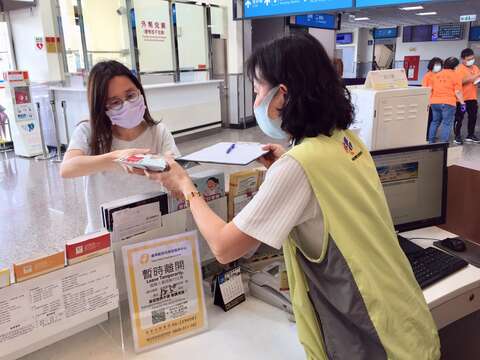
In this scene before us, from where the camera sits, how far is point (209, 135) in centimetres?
805

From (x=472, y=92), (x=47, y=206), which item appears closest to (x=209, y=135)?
(x=47, y=206)

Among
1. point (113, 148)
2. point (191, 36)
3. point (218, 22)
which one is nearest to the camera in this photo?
point (113, 148)

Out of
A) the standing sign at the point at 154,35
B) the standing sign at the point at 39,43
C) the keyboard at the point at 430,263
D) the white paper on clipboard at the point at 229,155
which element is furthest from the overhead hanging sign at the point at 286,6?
the white paper on clipboard at the point at 229,155

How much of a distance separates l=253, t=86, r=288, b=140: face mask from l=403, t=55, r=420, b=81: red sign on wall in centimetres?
1379

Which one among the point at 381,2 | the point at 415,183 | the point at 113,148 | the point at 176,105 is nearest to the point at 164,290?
the point at 113,148

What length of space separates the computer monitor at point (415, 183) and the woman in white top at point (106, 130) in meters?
0.87

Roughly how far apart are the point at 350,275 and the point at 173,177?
54cm

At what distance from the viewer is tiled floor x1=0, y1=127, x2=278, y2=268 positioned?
11.1 ft

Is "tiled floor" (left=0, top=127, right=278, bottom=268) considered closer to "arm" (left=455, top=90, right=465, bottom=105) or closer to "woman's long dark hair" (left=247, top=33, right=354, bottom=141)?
"woman's long dark hair" (left=247, top=33, right=354, bottom=141)

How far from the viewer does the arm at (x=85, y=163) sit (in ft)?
4.85

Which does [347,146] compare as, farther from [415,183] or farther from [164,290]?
[415,183]

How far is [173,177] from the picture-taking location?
3.76 feet

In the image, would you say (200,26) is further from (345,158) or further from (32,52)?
(345,158)

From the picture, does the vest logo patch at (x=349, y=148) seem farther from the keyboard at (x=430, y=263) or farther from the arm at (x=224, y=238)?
the keyboard at (x=430, y=263)
